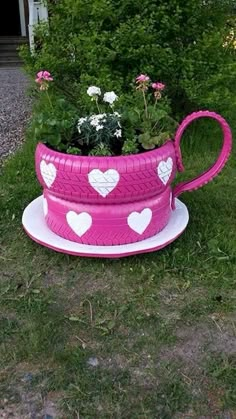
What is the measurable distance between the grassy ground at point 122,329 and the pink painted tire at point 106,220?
144 millimetres

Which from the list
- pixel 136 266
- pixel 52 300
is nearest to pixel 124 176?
pixel 136 266

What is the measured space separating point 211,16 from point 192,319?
3049mm

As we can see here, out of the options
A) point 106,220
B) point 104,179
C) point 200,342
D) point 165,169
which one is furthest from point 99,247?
point 200,342

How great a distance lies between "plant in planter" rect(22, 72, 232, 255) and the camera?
2.73 m

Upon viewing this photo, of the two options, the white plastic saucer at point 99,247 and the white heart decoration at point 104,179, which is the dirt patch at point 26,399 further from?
the white heart decoration at point 104,179

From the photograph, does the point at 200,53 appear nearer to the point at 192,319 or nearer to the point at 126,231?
the point at 126,231

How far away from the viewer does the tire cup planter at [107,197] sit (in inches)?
107

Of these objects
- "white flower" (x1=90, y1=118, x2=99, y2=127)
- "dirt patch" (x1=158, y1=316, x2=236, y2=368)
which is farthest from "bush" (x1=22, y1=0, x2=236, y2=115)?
"dirt patch" (x1=158, y1=316, x2=236, y2=368)

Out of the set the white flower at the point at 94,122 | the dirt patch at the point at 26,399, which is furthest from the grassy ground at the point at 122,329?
the white flower at the point at 94,122

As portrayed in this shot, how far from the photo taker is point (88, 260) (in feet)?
9.68

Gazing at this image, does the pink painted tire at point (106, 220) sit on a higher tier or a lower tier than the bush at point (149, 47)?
lower

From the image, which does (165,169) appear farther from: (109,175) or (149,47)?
(149,47)

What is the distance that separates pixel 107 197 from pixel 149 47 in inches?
73.5

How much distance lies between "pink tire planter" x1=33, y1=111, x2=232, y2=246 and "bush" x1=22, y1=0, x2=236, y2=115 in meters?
1.40
